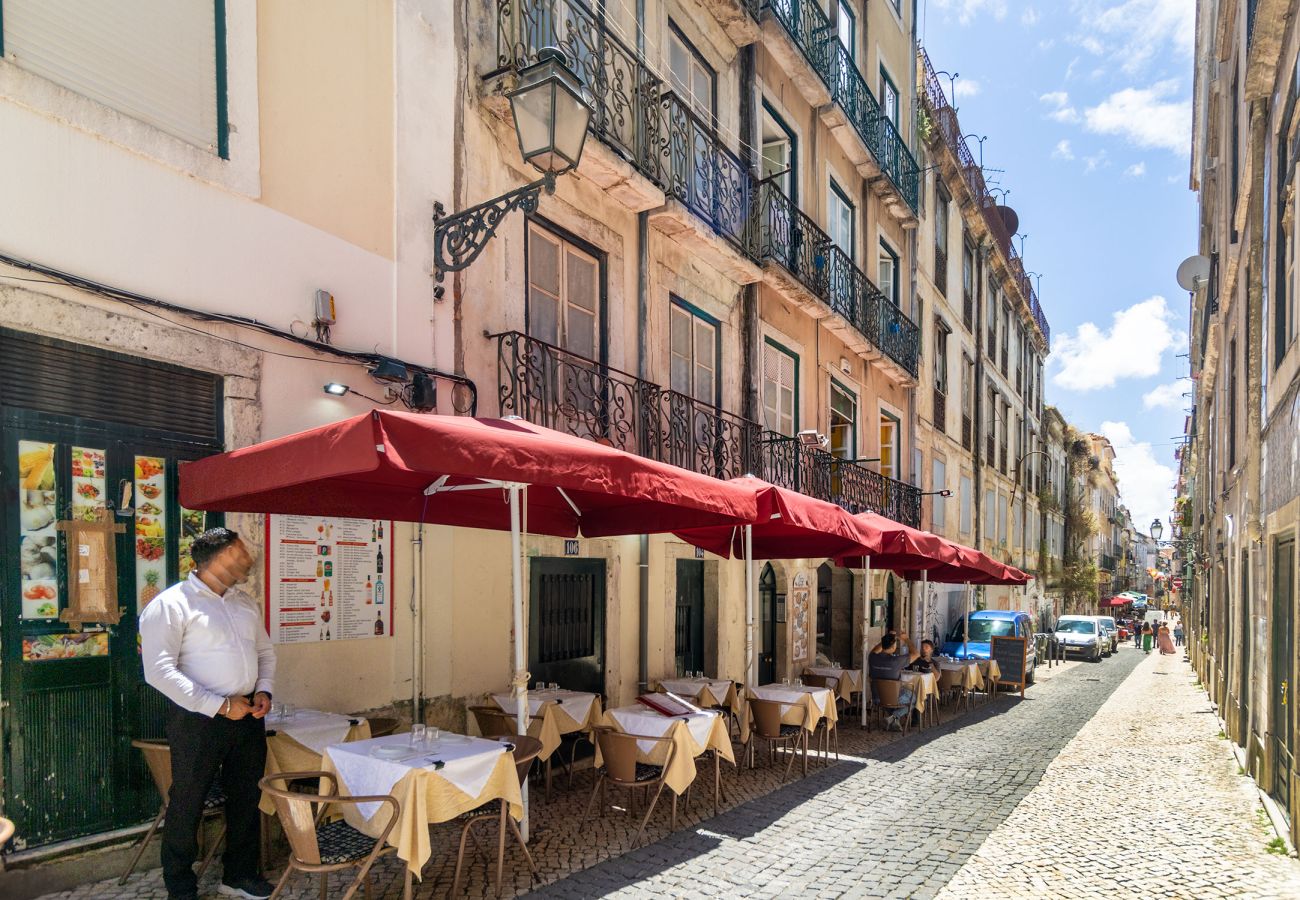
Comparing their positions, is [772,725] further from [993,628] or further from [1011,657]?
[993,628]

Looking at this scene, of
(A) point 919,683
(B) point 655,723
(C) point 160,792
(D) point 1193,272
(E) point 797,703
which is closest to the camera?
(C) point 160,792

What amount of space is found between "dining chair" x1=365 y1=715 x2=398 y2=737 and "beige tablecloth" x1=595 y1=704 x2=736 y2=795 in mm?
1426

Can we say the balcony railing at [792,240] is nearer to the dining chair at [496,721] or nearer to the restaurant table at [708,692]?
the restaurant table at [708,692]

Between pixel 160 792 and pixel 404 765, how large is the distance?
1.53 meters

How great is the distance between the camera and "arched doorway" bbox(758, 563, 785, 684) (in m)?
12.7

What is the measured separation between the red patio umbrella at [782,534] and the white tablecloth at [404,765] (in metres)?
3.00

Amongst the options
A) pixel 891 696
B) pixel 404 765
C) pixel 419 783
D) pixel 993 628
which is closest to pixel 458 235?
pixel 404 765

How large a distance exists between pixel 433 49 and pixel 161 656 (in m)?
5.22

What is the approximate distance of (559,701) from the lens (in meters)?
7.19

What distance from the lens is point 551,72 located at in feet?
19.5

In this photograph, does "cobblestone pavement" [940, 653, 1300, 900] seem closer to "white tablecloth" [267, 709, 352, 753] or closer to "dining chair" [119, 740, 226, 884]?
"white tablecloth" [267, 709, 352, 753]

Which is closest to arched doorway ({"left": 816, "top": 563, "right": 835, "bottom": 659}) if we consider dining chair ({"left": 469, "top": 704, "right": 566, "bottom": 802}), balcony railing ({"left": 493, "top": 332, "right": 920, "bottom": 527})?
balcony railing ({"left": 493, "top": 332, "right": 920, "bottom": 527})

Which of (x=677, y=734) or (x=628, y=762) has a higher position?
(x=677, y=734)

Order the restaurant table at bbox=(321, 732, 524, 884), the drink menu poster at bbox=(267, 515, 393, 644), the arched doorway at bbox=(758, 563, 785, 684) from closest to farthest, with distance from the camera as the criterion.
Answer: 1. the restaurant table at bbox=(321, 732, 524, 884)
2. the drink menu poster at bbox=(267, 515, 393, 644)
3. the arched doorway at bbox=(758, 563, 785, 684)
